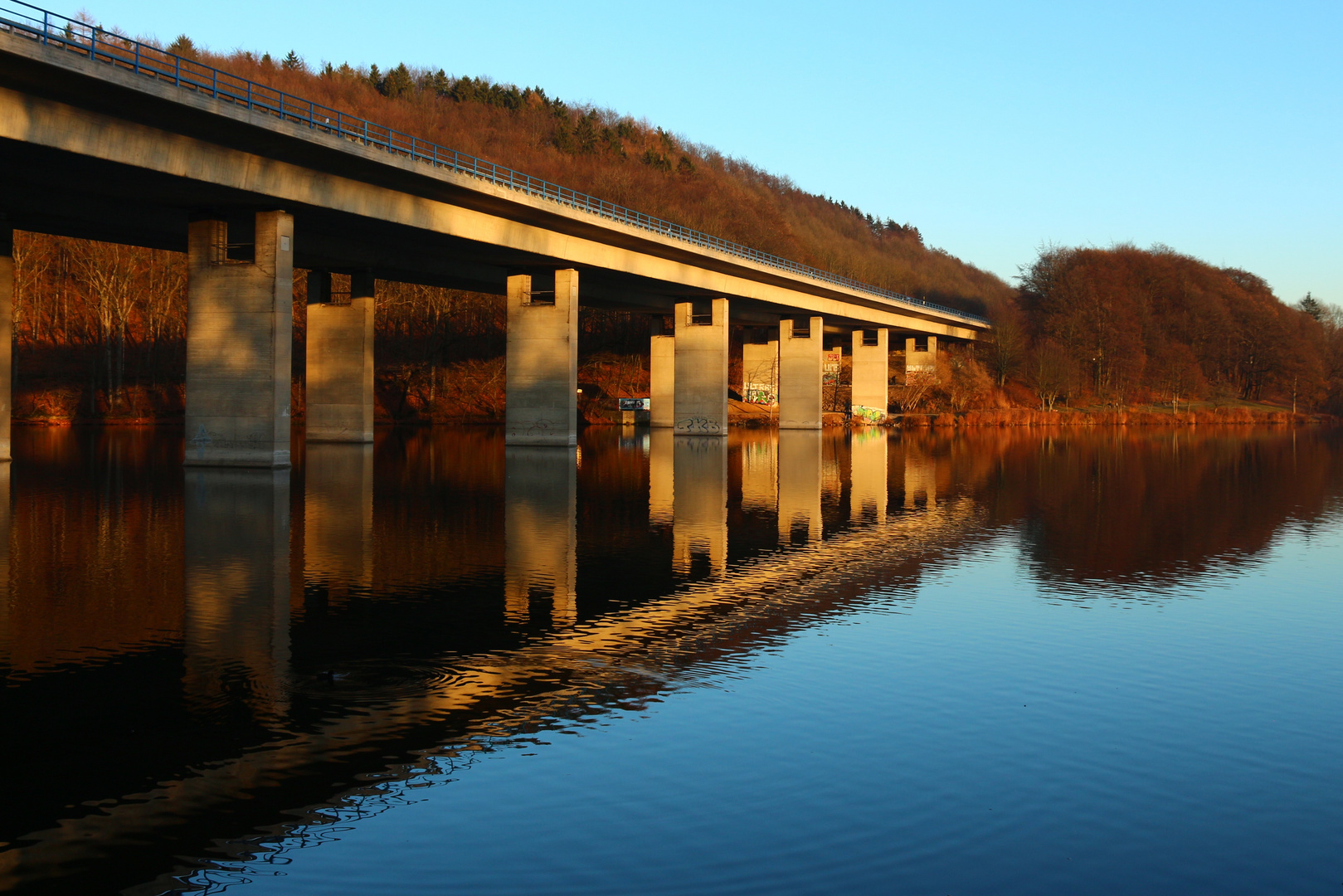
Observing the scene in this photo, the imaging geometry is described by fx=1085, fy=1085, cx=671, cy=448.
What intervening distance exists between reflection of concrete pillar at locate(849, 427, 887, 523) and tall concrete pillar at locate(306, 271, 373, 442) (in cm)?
2469

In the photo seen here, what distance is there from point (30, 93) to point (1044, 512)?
2788 centimetres

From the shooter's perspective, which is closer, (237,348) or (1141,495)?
(1141,495)

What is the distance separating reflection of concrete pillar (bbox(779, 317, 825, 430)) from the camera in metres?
83.3

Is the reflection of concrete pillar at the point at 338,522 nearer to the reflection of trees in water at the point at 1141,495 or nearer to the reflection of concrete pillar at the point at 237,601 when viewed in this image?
the reflection of concrete pillar at the point at 237,601

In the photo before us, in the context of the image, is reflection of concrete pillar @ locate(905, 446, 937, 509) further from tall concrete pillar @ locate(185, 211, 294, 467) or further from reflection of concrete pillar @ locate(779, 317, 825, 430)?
reflection of concrete pillar @ locate(779, 317, 825, 430)

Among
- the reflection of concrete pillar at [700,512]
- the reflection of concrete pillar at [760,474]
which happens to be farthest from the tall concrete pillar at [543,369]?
the reflection of concrete pillar at [760,474]

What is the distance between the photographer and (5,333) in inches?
1527

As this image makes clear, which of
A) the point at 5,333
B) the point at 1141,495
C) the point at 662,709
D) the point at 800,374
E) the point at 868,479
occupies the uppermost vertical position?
the point at 800,374

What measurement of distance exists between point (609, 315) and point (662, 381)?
54.2 ft

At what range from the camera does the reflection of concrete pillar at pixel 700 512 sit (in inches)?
770

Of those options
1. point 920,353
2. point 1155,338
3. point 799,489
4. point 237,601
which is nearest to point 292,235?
point 799,489

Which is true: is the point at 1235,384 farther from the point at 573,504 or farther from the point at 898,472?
the point at 573,504

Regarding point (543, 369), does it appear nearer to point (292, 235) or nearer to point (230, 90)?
point (292, 235)

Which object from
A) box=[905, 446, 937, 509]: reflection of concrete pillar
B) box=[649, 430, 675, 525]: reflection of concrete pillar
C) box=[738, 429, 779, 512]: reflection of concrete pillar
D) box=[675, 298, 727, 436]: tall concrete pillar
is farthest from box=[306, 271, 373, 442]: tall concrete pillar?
box=[905, 446, 937, 509]: reflection of concrete pillar
